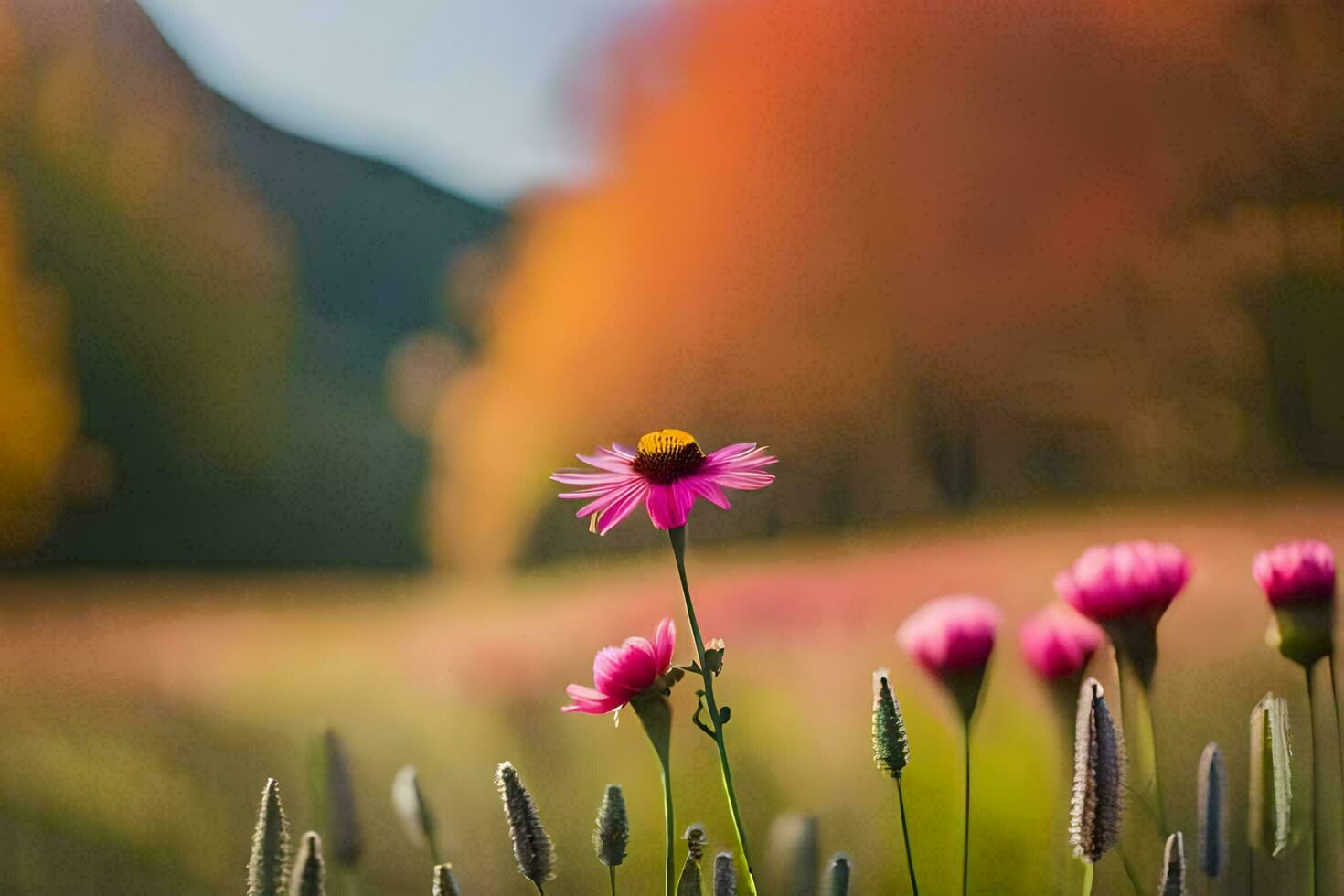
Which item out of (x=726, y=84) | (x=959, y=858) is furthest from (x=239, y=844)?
(x=726, y=84)

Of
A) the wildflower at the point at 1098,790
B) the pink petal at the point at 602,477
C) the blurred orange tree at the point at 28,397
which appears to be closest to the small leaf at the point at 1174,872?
the wildflower at the point at 1098,790

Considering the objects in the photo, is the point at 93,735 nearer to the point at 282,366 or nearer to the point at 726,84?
the point at 282,366

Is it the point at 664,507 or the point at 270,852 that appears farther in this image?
the point at 664,507

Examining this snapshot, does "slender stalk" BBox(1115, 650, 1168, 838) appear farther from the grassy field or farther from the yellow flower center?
the yellow flower center

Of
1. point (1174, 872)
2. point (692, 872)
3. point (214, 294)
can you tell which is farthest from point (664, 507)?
point (214, 294)

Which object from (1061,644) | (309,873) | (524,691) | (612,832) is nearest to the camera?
(309,873)

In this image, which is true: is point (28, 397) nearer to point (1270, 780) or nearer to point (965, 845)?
point (965, 845)

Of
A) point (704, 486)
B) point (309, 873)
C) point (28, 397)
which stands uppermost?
point (28, 397)
